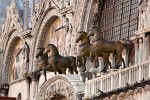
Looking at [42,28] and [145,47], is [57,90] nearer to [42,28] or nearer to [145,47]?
[145,47]

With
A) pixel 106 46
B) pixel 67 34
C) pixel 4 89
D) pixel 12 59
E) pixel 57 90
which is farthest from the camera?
pixel 12 59

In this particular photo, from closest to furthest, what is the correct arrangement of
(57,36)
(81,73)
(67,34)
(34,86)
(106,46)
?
(106,46) → (81,73) → (67,34) → (57,36) → (34,86)

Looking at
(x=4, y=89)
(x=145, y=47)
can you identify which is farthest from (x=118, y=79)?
(x=4, y=89)

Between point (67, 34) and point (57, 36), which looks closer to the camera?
point (67, 34)

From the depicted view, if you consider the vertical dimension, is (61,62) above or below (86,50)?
above

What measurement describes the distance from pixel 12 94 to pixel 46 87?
412 inches

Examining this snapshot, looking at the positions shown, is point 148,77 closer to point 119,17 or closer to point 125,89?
point 125,89

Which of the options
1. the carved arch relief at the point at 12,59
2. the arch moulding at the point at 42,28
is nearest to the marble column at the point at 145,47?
the arch moulding at the point at 42,28

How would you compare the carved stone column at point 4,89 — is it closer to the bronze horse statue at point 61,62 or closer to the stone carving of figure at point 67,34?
the stone carving of figure at point 67,34

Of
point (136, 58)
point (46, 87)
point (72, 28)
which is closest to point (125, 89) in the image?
point (136, 58)

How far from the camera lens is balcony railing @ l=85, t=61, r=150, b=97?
27.2 m

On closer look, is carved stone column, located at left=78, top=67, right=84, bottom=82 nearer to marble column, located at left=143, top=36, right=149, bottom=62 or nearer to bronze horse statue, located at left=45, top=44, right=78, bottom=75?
bronze horse statue, located at left=45, top=44, right=78, bottom=75

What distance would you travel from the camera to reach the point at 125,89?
91.2 feet

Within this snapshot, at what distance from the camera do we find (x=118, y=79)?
28734 mm
